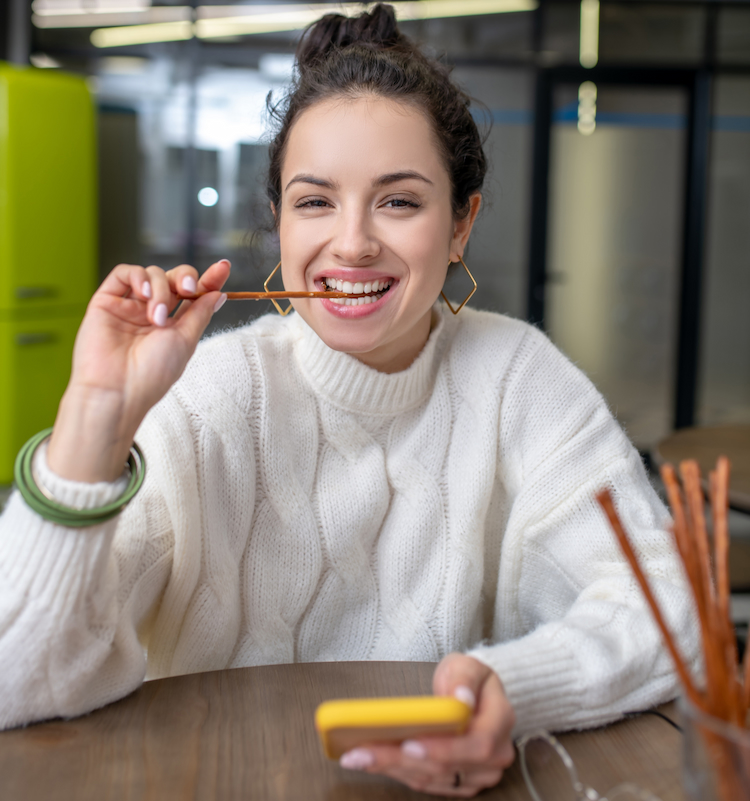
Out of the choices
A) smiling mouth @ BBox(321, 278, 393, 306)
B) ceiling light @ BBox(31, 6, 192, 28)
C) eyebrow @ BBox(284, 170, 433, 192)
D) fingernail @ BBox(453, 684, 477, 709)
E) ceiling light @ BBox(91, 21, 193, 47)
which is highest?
ceiling light @ BBox(31, 6, 192, 28)

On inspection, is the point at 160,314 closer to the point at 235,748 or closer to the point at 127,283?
the point at 127,283

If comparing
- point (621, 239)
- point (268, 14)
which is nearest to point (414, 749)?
point (621, 239)

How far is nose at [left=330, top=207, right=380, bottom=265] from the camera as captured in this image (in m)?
1.13

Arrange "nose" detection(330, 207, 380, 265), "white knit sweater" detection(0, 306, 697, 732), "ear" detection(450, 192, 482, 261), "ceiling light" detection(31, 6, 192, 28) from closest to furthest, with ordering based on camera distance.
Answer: "white knit sweater" detection(0, 306, 697, 732), "nose" detection(330, 207, 380, 265), "ear" detection(450, 192, 482, 261), "ceiling light" detection(31, 6, 192, 28)

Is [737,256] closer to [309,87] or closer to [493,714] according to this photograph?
[309,87]

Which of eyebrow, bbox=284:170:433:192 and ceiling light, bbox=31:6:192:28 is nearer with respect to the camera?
eyebrow, bbox=284:170:433:192

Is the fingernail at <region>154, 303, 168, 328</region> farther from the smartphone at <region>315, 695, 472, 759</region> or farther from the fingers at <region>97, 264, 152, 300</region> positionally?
the smartphone at <region>315, 695, 472, 759</region>

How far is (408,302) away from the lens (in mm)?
1181

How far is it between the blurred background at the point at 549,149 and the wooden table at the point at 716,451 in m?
2.23

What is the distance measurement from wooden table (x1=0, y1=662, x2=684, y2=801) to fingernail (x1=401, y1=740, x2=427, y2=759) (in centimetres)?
6

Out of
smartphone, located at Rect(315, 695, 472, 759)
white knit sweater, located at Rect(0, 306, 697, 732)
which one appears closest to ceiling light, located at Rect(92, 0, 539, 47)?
white knit sweater, located at Rect(0, 306, 697, 732)

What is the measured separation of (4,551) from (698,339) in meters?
4.76

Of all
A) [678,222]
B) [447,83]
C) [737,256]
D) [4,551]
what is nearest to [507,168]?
[678,222]

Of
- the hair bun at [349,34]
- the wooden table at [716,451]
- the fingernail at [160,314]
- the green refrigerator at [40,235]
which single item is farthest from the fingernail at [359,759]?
the green refrigerator at [40,235]
